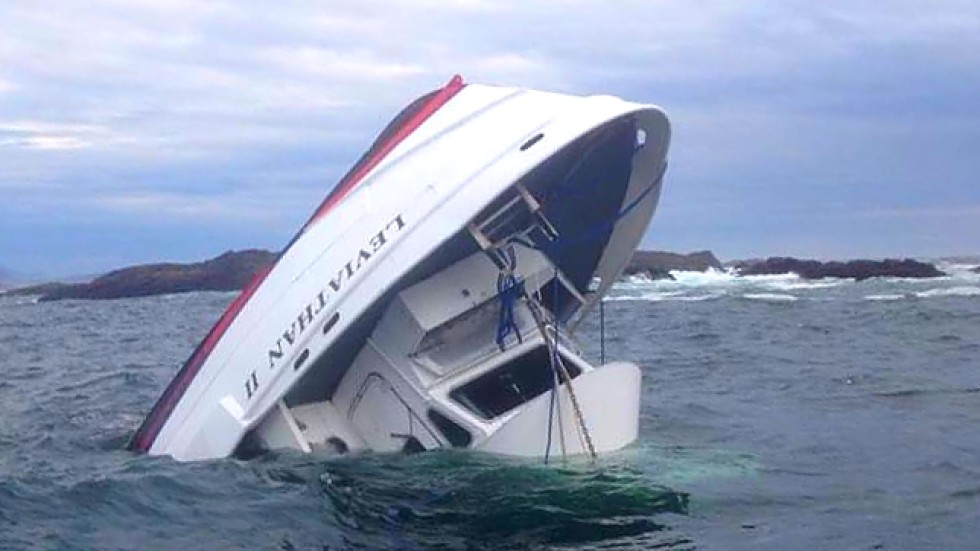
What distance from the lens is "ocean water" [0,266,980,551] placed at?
9.25 m

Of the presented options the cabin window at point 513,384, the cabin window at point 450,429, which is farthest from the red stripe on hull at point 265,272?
the cabin window at point 450,429

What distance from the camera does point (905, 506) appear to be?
9.95m

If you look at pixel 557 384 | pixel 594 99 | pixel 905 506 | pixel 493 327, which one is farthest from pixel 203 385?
pixel 905 506

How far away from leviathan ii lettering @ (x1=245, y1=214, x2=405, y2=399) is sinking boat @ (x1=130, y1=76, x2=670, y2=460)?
0.02m

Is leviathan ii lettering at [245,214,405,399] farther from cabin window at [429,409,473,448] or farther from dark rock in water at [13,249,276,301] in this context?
dark rock in water at [13,249,276,301]

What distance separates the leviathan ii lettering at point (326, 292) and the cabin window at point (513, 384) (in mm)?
1661

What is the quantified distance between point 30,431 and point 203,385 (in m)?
4.15

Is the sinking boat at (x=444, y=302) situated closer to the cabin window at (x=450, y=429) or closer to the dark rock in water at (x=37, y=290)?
the cabin window at (x=450, y=429)

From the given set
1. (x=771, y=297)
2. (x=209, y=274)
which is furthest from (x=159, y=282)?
(x=771, y=297)

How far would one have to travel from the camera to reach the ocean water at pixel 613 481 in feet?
30.3

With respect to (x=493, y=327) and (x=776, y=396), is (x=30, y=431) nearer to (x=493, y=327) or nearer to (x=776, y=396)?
(x=493, y=327)

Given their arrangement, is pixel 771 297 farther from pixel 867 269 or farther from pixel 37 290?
pixel 37 290

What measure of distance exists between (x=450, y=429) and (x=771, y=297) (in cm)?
3103

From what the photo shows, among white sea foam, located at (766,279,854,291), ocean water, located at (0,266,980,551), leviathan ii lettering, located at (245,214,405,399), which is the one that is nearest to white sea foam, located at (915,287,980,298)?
white sea foam, located at (766,279,854,291)
